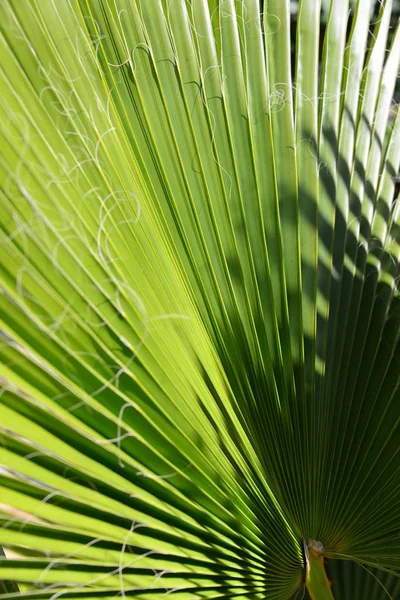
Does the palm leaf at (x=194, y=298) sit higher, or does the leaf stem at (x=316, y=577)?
the palm leaf at (x=194, y=298)

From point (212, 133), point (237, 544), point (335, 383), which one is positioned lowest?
point (237, 544)

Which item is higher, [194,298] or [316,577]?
[194,298]

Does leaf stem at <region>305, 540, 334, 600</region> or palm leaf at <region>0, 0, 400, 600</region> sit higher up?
palm leaf at <region>0, 0, 400, 600</region>

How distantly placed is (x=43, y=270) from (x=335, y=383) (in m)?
0.72

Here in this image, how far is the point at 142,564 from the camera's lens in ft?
2.57

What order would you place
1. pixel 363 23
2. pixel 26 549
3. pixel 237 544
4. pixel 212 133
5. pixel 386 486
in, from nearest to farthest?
pixel 26 549
pixel 237 544
pixel 212 133
pixel 386 486
pixel 363 23

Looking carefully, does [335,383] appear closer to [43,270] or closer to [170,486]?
[170,486]

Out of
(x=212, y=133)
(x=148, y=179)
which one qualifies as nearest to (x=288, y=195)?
(x=212, y=133)

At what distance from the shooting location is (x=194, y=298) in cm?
100

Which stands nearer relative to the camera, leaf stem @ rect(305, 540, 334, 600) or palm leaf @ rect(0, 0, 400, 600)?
palm leaf @ rect(0, 0, 400, 600)

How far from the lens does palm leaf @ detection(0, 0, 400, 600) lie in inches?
28.1

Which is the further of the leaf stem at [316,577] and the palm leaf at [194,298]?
the leaf stem at [316,577]

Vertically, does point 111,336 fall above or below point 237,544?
above

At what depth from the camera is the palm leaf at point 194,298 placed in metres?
0.71
